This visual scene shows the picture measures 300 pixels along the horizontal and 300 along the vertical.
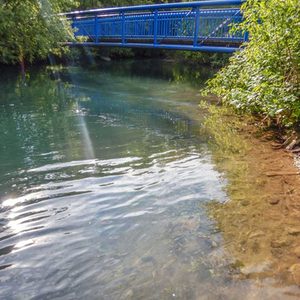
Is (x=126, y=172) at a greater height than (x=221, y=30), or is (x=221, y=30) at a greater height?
(x=221, y=30)

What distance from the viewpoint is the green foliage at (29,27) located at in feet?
37.6

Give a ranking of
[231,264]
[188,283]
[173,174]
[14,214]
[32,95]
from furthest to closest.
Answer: [32,95]
[173,174]
[14,214]
[231,264]
[188,283]

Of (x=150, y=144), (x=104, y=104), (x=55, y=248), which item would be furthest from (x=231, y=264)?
(x=104, y=104)

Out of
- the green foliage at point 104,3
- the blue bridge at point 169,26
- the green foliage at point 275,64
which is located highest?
→ the green foliage at point 104,3

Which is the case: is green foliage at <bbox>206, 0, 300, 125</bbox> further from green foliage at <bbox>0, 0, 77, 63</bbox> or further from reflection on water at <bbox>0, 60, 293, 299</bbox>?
green foliage at <bbox>0, 0, 77, 63</bbox>

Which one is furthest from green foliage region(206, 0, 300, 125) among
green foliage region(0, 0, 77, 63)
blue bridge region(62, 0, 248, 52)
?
green foliage region(0, 0, 77, 63)

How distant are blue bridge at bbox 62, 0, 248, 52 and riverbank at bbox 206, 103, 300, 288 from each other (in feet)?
11.6

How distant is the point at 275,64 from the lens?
5.30m

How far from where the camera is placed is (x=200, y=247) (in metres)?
2.56

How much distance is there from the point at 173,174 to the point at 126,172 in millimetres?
552

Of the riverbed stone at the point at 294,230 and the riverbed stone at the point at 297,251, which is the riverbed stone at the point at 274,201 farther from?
the riverbed stone at the point at 297,251

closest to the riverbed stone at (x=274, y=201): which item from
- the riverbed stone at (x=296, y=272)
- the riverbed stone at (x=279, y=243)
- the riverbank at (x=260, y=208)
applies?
the riverbank at (x=260, y=208)

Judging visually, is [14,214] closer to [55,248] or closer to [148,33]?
[55,248]

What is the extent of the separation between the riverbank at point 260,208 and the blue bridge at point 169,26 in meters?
3.53
